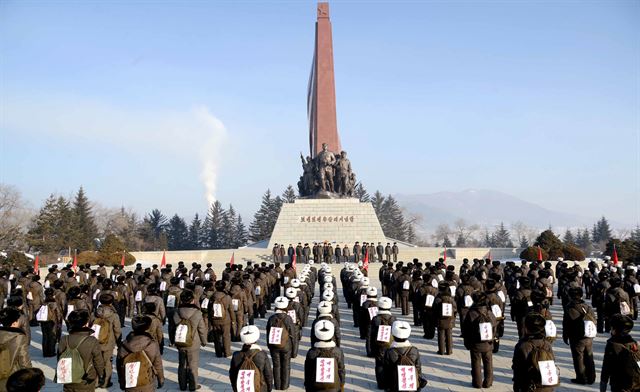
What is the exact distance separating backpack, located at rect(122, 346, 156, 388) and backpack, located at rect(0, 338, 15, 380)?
101 cm

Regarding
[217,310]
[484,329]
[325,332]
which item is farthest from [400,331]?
[217,310]

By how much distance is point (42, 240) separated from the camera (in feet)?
114

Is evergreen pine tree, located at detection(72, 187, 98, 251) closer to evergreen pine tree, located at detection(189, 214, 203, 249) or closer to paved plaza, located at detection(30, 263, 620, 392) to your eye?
evergreen pine tree, located at detection(189, 214, 203, 249)

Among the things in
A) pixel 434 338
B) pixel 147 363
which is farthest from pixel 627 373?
pixel 434 338

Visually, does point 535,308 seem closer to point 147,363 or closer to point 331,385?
point 331,385

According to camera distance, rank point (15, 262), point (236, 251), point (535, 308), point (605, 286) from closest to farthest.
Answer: point (535, 308), point (605, 286), point (15, 262), point (236, 251)

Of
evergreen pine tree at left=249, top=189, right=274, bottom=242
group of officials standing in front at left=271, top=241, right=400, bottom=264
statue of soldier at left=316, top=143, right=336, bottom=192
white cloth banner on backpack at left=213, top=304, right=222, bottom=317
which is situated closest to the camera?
white cloth banner on backpack at left=213, top=304, right=222, bottom=317

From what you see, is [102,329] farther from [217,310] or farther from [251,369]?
[251,369]

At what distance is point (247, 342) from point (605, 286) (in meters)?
9.14

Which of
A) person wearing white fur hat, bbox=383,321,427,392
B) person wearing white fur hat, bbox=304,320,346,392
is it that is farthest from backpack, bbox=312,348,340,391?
person wearing white fur hat, bbox=383,321,427,392

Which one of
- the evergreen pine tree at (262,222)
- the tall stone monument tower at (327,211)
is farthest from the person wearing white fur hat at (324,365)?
the evergreen pine tree at (262,222)

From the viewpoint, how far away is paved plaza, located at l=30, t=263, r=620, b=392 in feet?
23.6

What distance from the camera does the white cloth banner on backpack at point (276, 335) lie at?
6746mm

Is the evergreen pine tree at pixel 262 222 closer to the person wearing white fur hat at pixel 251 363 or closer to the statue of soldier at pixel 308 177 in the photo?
the statue of soldier at pixel 308 177
